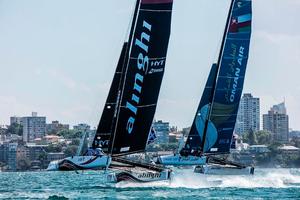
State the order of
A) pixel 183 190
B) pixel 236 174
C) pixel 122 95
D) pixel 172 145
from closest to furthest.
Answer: pixel 122 95 → pixel 183 190 → pixel 236 174 → pixel 172 145

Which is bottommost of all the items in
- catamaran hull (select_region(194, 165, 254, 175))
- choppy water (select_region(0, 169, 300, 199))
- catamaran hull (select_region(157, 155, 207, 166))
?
choppy water (select_region(0, 169, 300, 199))

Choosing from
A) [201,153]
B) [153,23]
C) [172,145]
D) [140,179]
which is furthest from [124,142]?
[172,145]

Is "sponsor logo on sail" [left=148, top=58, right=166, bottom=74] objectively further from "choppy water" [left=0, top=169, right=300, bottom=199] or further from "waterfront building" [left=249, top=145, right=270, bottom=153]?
"waterfront building" [left=249, top=145, right=270, bottom=153]

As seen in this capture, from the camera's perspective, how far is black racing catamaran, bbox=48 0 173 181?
45.8 meters

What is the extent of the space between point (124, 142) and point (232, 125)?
1388 centimetres

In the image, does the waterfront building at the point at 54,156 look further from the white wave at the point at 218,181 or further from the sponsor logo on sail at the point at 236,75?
the sponsor logo on sail at the point at 236,75

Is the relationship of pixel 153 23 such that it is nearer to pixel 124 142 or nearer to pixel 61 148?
pixel 124 142

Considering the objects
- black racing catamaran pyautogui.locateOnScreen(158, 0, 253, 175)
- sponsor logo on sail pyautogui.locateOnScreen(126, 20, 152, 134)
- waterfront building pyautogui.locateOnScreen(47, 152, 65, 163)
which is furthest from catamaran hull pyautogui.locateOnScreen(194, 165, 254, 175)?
waterfront building pyautogui.locateOnScreen(47, 152, 65, 163)

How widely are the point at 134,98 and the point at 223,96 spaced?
12.6 meters

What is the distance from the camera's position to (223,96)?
5797cm

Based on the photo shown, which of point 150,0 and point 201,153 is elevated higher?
point 150,0

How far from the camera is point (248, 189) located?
52219mm

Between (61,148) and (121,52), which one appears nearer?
(121,52)

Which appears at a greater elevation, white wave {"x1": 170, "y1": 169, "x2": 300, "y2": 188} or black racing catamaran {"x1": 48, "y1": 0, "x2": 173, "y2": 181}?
black racing catamaran {"x1": 48, "y1": 0, "x2": 173, "y2": 181}
